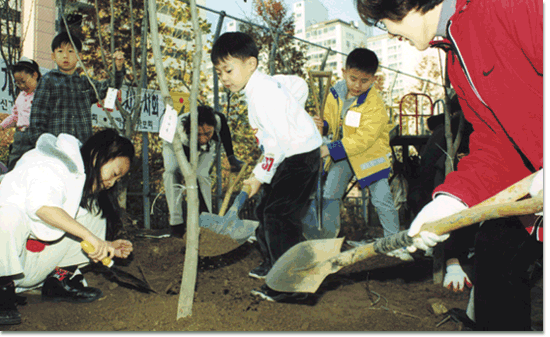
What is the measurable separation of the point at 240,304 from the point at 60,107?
183cm

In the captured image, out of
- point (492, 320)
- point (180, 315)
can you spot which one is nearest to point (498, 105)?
point (492, 320)

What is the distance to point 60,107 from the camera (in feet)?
9.32

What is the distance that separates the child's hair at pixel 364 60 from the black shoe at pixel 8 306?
238cm

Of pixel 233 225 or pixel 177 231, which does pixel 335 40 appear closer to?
pixel 177 231

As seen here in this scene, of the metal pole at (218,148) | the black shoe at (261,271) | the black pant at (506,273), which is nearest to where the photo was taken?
the black pant at (506,273)

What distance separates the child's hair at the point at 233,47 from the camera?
7.21ft

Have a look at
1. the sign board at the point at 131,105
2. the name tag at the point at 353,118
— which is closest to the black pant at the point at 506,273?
the name tag at the point at 353,118

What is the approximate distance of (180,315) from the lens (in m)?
1.62

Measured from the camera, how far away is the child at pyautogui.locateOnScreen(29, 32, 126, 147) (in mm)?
2768

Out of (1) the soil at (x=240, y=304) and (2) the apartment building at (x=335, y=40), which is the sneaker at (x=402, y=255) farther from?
(2) the apartment building at (x=335, y=40)

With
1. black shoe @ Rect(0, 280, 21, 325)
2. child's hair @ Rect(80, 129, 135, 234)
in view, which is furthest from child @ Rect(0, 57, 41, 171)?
black shoe @ Rect(0, 280, 21, 325)

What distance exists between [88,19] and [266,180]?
3.65 meters

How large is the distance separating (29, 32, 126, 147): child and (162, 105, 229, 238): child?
0.65 metres

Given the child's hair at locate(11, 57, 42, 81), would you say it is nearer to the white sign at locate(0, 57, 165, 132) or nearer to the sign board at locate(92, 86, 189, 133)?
the white sign at locate(0, 57, 165, 132)
